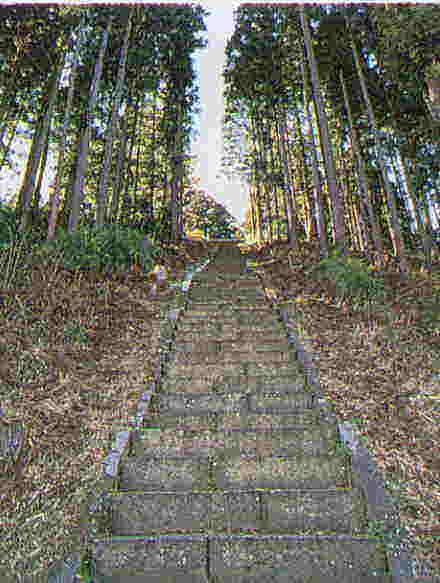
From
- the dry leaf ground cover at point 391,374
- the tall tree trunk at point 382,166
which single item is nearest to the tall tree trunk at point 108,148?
the dry leaf ground cover at point 391,374

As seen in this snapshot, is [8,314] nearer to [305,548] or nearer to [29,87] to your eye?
[305,548]

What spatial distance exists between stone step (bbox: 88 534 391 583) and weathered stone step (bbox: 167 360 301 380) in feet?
7.48

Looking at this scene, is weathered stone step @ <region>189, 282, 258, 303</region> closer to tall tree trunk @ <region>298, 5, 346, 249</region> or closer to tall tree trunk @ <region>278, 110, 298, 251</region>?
tall tree trunk @ <region>298, 5, 346, 249</region>

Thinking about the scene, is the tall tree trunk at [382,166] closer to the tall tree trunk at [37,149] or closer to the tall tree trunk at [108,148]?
the tall tree trunk at [108,148]

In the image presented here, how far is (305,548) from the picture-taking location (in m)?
2.60

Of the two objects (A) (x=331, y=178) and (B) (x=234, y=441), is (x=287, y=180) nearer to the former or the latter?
(A) (x=331, y=178)

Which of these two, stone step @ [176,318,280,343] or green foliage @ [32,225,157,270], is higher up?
green foliage @ [32,225,157,270]

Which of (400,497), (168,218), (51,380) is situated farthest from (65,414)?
(168,218)

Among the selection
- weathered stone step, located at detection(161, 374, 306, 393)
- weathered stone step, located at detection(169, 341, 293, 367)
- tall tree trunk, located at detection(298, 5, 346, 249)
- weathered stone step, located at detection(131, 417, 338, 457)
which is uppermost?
tall tree trunk, located at detection(298, 5, 346, 249)

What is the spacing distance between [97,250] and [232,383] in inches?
198

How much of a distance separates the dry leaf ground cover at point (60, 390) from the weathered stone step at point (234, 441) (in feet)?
1.54

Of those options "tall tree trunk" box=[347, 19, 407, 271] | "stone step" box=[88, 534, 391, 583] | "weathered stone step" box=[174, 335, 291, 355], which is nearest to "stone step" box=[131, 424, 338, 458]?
"stone step" box=[88, 534, 391, 583]

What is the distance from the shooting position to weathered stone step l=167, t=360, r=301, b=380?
4879 mm

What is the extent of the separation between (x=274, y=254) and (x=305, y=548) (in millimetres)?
15141
